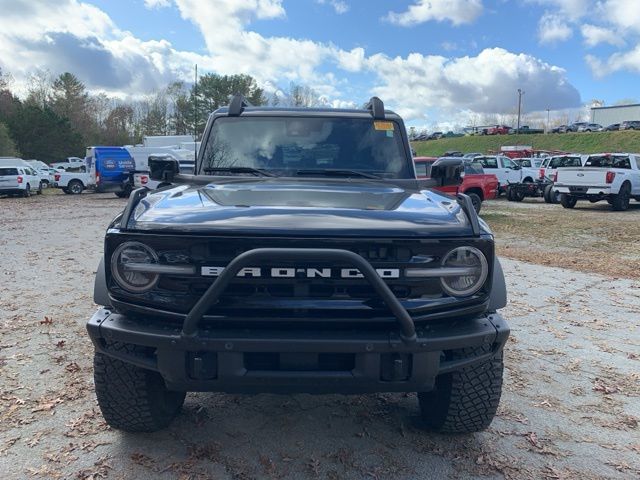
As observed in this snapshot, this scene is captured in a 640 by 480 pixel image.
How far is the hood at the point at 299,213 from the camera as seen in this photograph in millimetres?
2480

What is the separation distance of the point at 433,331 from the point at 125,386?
5.36 ft

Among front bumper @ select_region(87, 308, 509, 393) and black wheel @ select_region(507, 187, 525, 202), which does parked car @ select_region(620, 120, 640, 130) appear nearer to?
black wheel @ select_region(507, 187, 525, 202)

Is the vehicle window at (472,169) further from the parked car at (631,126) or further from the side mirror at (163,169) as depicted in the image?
the parked car at (631,126)

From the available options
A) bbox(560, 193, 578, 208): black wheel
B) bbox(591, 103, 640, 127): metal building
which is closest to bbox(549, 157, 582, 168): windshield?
Result: bbox(560, 193, 578, 208): black wheel

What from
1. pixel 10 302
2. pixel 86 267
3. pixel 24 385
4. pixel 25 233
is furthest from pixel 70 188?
pixel 24 385

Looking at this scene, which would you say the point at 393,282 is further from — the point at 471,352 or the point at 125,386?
the point at 125,386

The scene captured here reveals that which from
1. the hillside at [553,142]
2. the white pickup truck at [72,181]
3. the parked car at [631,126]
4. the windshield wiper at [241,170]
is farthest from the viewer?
the parked car at [631,126]

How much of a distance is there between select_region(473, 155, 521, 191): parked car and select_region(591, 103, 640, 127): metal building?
6842cm

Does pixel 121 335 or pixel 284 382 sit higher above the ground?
pixel 121 335

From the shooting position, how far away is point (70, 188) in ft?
96.2

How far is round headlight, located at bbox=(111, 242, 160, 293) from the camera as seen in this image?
2.52 metres

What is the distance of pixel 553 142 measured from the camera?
60969 mm

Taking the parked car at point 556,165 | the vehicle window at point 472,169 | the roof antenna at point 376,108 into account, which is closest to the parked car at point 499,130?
the parked car at point 556,165

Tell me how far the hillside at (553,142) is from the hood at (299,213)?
58267 mm
